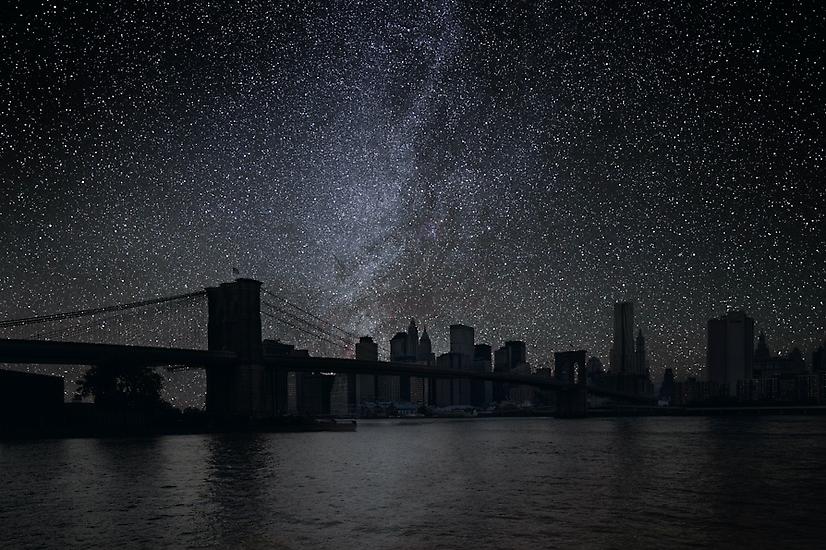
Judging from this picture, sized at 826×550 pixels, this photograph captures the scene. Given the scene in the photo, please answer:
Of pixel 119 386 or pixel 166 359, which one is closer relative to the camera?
pixel 166 359

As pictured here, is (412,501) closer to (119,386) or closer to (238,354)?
(238,354)

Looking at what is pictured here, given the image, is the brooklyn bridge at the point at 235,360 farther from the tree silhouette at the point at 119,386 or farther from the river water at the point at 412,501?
the river water at the point at 412,501

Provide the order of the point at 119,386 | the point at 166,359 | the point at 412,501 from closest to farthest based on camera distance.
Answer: the point at 412,501
the point at 166,359
the point at 119,386

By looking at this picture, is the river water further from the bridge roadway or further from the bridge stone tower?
the bridge stone tower

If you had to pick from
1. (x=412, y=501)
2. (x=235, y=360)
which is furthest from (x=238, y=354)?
(x=412, y=501)

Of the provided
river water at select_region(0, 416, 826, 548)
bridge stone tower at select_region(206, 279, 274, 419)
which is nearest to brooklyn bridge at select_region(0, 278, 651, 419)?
bridge stone tower at select_region(206, 279, 274, 419)

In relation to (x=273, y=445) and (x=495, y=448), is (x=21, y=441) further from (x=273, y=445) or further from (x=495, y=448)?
(x=495, y=448)

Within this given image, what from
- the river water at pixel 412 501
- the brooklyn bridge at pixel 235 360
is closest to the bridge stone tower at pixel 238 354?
the brooklyn bridge at pixel 235 360
